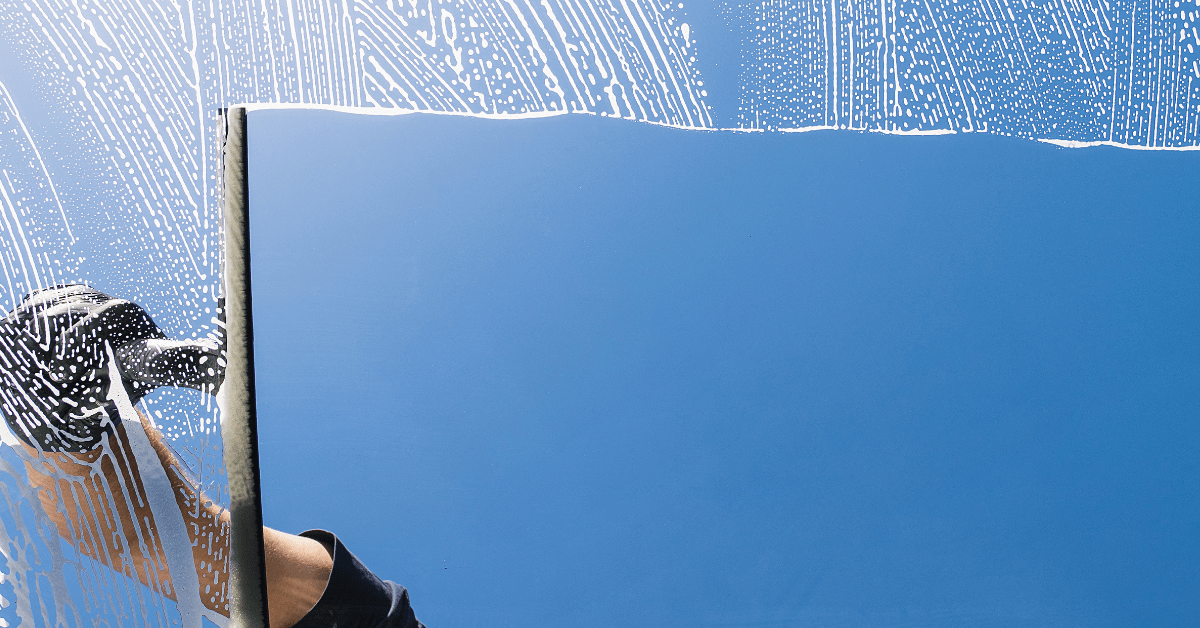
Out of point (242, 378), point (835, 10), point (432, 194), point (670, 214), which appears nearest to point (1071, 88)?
point (835, 10)

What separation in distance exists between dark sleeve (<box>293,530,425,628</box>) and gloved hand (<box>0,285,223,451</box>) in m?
0.16

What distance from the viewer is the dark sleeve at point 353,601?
0.43m

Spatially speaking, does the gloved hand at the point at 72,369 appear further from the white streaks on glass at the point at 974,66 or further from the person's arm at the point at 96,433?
the white streaks on glass at the point at 974,66

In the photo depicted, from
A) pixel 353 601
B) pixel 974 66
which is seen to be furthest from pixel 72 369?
pixel 974 66

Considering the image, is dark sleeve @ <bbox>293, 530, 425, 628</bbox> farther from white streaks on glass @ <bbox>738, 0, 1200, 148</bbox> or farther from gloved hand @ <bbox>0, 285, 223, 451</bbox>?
white streaks on glass @ <bbox>738, 0, 1200, 148</bbox>

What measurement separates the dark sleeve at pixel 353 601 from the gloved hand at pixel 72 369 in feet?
0.51

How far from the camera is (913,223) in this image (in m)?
0.60

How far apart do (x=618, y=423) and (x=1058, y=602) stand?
46cm

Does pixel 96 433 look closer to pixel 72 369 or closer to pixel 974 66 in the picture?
pixel 72 369

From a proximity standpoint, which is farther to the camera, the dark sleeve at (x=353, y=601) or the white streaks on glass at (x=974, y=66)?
the white streaks on glass at (x=974, y=66)

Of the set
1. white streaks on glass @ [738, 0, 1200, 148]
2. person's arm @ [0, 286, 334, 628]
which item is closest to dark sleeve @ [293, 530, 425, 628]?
person's arm @ [0, 286, 334, 628]

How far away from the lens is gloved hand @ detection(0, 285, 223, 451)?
0.35m

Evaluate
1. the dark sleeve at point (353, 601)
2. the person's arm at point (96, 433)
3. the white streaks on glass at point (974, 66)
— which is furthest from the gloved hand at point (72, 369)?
the white streaks on glass at point (974, 66)

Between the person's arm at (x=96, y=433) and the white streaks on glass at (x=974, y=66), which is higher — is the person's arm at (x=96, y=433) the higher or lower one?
the lower one
